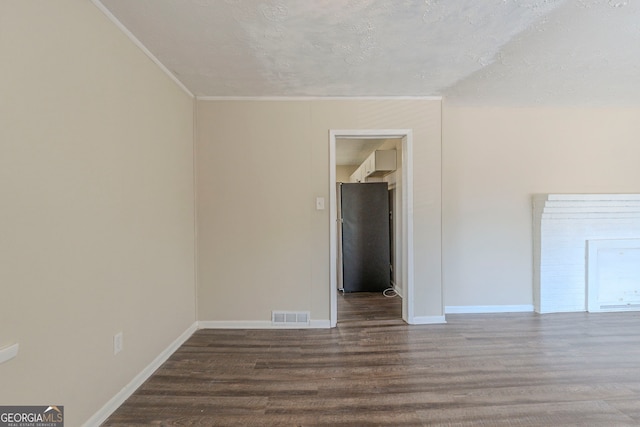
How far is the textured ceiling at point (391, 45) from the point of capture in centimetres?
170

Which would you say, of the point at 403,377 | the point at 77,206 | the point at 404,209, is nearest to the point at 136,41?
the point at 77,206

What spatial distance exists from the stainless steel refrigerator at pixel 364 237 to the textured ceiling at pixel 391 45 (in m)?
1.83

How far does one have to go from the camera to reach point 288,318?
303 cm

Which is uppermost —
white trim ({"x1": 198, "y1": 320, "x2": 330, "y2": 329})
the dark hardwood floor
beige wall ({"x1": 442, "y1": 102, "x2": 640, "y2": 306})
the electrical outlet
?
beige wall ({"x1": 442, "y1": 102, "x2": 640, "y2": 306})

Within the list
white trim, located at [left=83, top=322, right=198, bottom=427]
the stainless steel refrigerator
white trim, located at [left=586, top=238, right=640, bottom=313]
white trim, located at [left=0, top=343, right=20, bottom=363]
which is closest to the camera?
white trim, located at [left=0, top=343, right=20, bottom=363]

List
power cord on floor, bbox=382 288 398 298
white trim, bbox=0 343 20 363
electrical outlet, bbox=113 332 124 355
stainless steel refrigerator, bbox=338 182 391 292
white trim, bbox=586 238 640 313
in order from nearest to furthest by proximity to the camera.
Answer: white trim, bbox=0 343 20 363 < electrical outlet, bbox=113 332 124 355 < white trim, bbox=586 238 640 313 < power cord on floor, bbox=382 288 398 298 < stainless steel refrigerator, bbox=338 182 391 292

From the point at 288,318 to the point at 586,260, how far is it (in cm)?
346

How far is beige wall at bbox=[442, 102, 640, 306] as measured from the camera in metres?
3.45

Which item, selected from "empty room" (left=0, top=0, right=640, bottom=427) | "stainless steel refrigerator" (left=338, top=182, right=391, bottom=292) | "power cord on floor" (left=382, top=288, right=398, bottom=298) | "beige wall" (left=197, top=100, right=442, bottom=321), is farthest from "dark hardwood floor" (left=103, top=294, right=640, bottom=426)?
"stainless steel refrigerator" (left=338, top=182, right=391, bottom=292)

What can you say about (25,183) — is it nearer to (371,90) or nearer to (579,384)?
(371,90)

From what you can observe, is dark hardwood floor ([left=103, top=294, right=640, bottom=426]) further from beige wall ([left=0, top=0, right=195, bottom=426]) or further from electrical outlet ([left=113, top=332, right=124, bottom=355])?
beige wall ([left=0, top=0, right=195, bottom=426])

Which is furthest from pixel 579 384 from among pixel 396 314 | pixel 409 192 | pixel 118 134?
pixel 118 134

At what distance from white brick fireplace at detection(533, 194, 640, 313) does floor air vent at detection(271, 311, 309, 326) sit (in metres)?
2.73

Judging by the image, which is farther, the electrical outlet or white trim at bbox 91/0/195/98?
the electrical outlet
